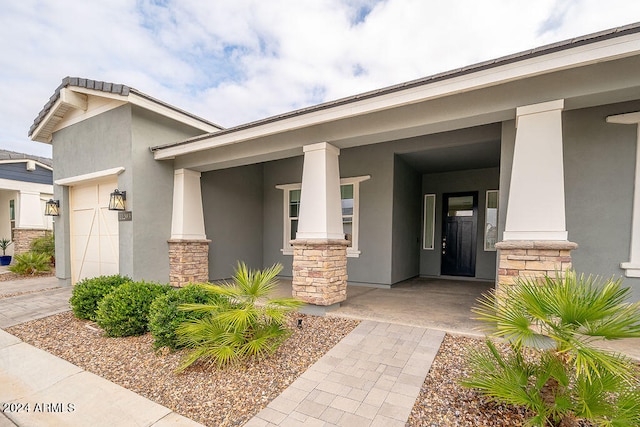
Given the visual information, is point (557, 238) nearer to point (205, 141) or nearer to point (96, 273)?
point (205, 141)

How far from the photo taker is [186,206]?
6.23 meters

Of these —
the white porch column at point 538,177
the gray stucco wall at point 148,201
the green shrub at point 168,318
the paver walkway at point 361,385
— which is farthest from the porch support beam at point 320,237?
A: the gray stucco wall at point 148,201

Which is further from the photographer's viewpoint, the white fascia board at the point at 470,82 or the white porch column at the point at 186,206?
the white porch column at the point at 186,206

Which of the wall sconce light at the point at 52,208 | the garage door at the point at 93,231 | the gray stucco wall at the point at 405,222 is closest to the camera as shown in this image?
the garage door at the point at 93,231

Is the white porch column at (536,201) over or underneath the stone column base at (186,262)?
over

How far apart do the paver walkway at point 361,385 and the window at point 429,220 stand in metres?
5.37

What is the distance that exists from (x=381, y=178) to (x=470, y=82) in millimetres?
3540

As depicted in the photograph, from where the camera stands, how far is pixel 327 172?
448 cm

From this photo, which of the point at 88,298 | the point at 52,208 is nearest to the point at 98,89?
the point at 52,208

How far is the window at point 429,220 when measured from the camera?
8.48 meters

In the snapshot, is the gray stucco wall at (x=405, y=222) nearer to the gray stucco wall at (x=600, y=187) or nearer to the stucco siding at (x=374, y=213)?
the stucco siding at (x=374, y=213)

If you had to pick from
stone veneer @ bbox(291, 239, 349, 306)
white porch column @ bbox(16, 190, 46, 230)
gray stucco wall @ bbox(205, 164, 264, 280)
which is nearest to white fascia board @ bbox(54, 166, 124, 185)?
gray stucco wall @ bbox(205, 164, 264, 280)

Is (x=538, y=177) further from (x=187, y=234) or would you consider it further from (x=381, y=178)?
(x=187, y=234)

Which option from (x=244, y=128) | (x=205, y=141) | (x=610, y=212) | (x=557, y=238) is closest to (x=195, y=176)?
(x=205, y=141)
